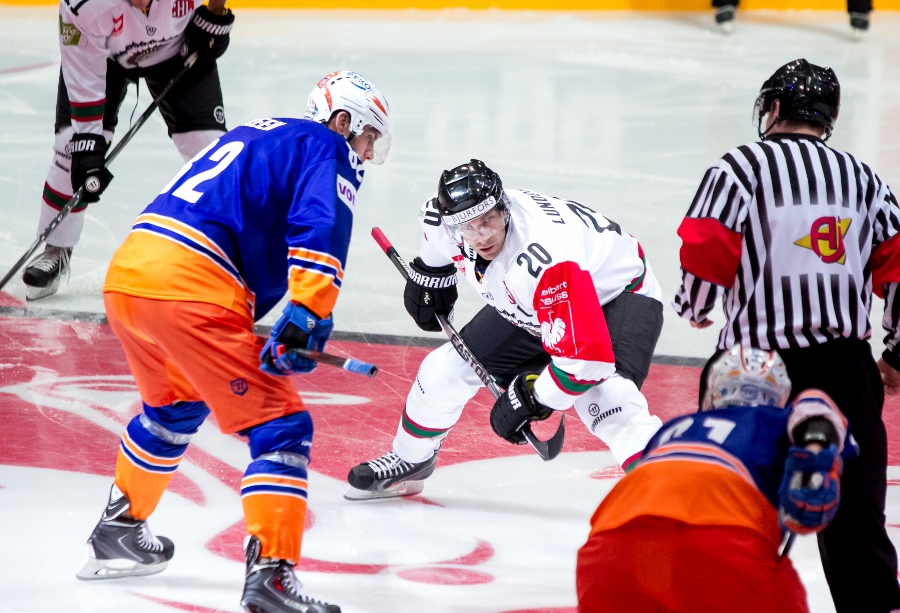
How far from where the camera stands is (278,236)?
2705 millimetres

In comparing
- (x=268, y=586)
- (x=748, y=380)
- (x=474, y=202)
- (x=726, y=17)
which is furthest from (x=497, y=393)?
(x=726, y=17)

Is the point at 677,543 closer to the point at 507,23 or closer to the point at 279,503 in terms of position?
the point at 279,503

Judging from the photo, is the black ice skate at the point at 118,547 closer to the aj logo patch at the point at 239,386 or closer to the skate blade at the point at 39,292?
the aj logo patch at the point at 239,386

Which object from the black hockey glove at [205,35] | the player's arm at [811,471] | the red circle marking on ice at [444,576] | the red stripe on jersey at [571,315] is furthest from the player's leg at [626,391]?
A: the black hockey glove at [205,35]

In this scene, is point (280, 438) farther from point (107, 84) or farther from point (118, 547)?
point (107, 84)

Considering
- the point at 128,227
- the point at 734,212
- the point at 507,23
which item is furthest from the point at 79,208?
the point at 507,23

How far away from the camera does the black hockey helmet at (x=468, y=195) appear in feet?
9.29

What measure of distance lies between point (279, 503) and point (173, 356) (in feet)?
1.28

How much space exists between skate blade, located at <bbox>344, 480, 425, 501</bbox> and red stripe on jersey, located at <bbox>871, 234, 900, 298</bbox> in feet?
4.87

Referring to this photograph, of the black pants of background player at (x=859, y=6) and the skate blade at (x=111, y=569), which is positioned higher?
the skate blade at (x=111, y=569)

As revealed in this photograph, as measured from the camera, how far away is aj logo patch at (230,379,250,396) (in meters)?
2.54

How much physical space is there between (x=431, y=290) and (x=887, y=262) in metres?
1.40

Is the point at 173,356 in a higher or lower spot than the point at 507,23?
higher

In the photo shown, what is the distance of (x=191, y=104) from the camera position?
196 inches
